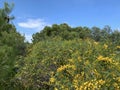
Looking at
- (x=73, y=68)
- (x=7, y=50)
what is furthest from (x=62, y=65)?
(x=73, y=68)

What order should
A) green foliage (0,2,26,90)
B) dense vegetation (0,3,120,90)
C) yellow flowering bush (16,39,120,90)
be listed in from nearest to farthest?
yellow flowering bush (16,39,120,90)
dense vegetation (0,3,120,90)
green foliage (0,2,26,90)

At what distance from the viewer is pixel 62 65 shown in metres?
8.52

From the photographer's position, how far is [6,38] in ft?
32.7

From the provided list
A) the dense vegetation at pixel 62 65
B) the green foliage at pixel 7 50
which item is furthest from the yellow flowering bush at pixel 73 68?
the green foliage at pixel 7 50

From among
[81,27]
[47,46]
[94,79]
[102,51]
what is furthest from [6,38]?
[81,27]

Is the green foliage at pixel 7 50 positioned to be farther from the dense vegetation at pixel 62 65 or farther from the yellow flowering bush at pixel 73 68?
the yellow flowering bush at pixel 73 68

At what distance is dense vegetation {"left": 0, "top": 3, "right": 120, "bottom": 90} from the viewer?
5641mm

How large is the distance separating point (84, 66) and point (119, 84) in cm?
101

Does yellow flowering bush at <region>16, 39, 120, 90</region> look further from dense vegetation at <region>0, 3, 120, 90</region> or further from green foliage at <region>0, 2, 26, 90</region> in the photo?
green foliage at <region>0, 2, 26, 90</region>

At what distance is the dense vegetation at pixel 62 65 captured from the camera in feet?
18.5

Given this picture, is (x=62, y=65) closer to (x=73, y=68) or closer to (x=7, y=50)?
(x=7, y=50)

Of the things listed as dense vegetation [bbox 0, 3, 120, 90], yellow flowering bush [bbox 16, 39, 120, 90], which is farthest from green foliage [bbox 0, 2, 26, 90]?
yellow flowering bush [bbox 16, 39, 120, 90]

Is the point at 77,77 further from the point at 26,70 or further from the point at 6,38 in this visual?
the point at 6,38

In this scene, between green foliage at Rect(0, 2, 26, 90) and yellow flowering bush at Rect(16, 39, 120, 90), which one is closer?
yellow flowering bush at Rect(16, 39, 120, 90)
